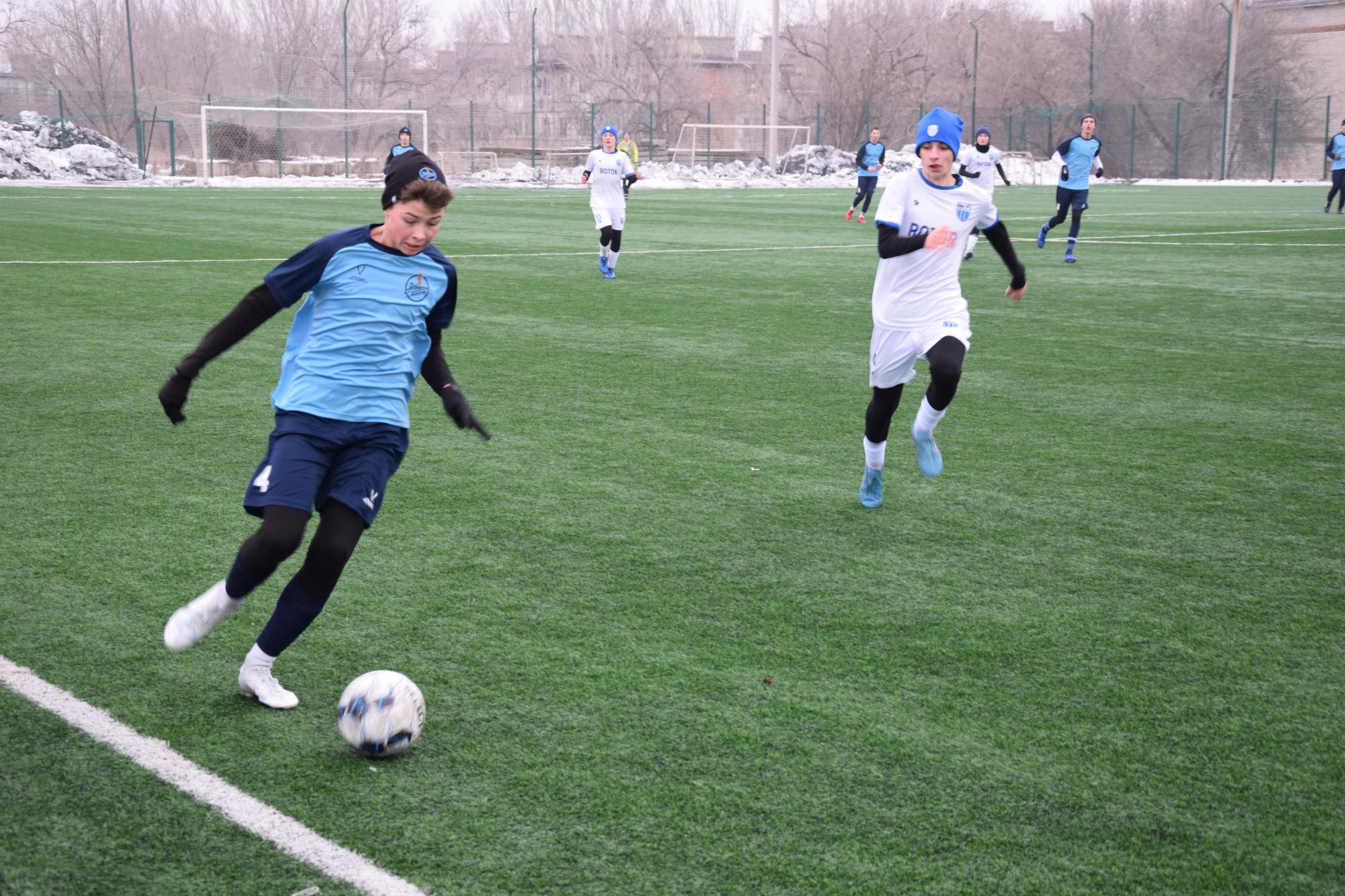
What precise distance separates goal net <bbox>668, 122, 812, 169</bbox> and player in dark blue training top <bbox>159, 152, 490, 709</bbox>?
4745 centimetres

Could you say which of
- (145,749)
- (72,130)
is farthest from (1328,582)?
(72,130)

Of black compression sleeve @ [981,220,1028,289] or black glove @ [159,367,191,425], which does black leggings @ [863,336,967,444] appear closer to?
black compression sleeve @ [981,220,1028,289]

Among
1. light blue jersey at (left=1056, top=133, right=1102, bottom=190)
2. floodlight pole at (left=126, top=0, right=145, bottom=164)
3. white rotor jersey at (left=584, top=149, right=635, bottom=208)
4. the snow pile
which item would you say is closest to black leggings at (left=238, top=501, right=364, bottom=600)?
white rotor jersey at (left=584, top=149, right=635, bottom=208)

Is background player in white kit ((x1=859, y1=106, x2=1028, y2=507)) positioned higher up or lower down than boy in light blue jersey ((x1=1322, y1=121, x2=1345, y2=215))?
lower down

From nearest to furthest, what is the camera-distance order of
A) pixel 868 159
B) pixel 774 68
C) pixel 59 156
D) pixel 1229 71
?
1. pixel 868 159
2. pixel 59 156
3. pixel 774 68
4. pixel 1229 71

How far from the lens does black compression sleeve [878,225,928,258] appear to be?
5988 mm

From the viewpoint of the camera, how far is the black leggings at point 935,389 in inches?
241

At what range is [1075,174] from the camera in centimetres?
1819

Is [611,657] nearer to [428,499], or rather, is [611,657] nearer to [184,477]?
[428,499]

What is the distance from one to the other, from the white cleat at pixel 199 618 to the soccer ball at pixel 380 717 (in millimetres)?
501

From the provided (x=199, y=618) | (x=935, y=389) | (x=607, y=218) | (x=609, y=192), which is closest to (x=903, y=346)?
(x=935, y=389)

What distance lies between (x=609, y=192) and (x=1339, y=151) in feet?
65.0

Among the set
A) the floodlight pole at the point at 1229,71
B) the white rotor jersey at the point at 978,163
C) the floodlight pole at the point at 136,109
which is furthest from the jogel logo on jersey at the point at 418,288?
the floodlight pole at the point at 1229,71

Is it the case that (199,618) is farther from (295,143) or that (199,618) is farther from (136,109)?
(295,143)
